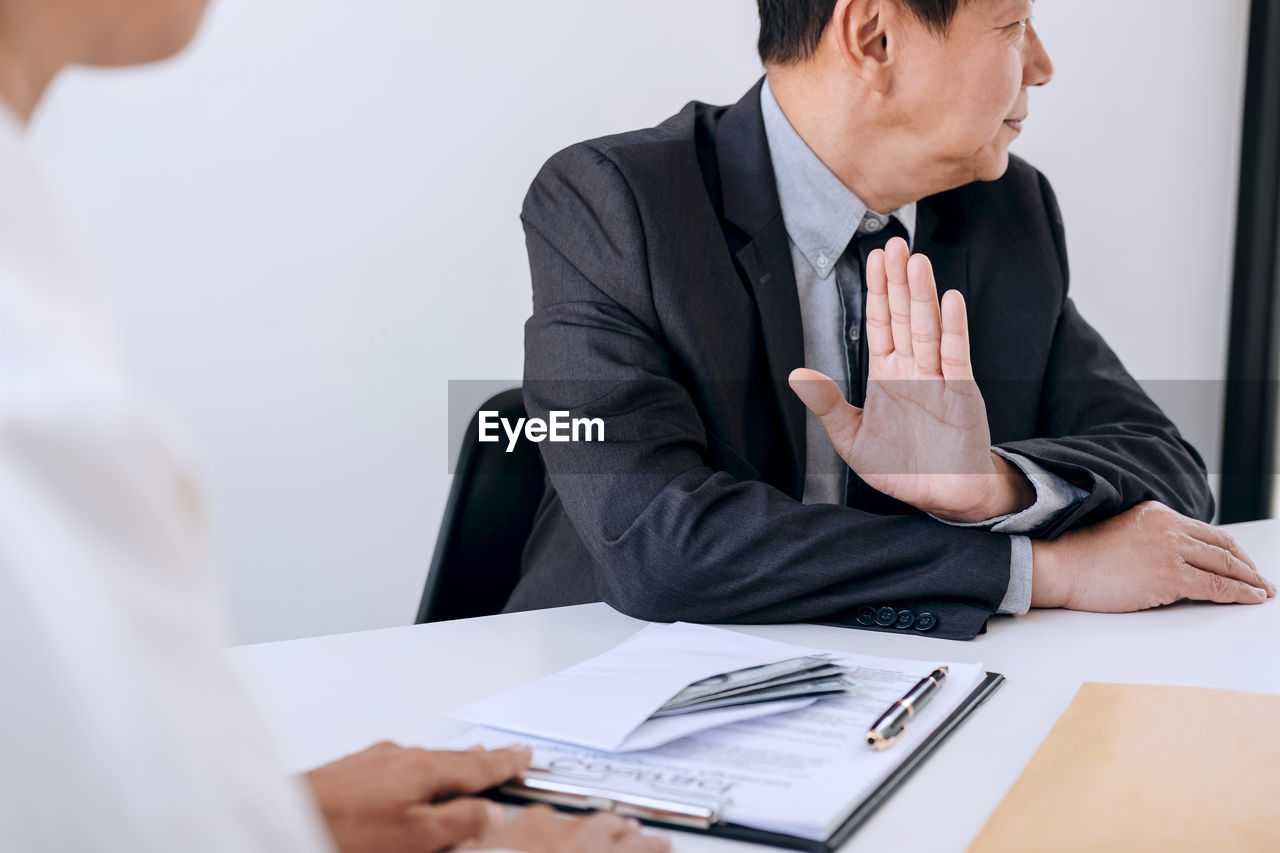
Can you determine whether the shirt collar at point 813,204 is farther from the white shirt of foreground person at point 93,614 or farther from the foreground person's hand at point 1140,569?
the white shirt of foreground person at point 93,614

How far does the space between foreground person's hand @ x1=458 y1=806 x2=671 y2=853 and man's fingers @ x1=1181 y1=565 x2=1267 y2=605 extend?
77cm

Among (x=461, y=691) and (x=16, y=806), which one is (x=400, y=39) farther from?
(x=16, y=806)

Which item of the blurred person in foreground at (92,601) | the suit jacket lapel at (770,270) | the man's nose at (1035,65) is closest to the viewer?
the blurred person in foreground at (92,601)

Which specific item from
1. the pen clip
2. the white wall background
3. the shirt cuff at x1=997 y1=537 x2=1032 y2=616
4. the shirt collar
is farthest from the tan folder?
the white wall background

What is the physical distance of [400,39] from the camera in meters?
2.09

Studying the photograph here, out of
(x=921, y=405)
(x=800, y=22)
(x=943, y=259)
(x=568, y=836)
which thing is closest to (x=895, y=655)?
(x=921, y=405)

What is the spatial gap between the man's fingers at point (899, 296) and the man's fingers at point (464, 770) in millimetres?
644

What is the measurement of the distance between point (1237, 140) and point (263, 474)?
2536mm

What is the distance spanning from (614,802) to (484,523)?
915 millimetres

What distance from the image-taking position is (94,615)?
12.4 inches

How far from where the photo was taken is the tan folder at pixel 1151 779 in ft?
2.03

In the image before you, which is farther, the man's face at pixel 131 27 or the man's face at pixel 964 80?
the man's face at pixel 964 80

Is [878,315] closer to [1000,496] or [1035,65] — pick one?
[1000,496]

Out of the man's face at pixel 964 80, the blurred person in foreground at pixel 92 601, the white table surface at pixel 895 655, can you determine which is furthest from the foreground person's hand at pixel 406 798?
the man's face at pixel 964 80
